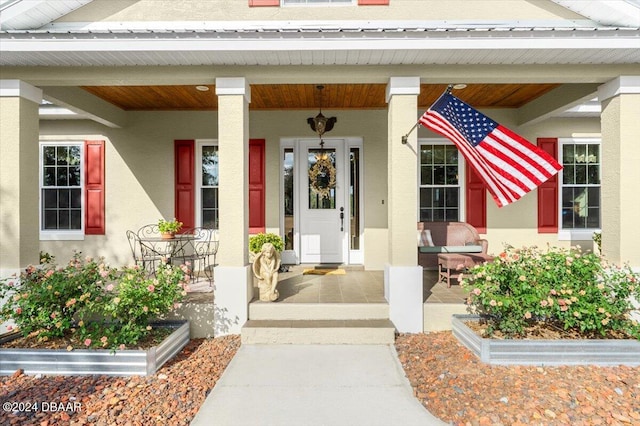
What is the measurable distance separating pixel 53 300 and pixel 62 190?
160 inches

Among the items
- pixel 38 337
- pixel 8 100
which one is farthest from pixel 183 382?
pixel 8 100

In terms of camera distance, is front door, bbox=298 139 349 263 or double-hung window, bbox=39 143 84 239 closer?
double-hung window, bbox=39 143 84 239

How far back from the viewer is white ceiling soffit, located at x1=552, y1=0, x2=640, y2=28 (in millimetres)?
4031

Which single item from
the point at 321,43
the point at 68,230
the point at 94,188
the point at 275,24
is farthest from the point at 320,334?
the point at 68,230

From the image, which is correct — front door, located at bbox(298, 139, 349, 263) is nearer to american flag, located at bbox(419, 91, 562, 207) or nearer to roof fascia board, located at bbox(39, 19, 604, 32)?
roof fascia board, located at bbox(39, 19, 604, 32)

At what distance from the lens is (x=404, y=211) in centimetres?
426

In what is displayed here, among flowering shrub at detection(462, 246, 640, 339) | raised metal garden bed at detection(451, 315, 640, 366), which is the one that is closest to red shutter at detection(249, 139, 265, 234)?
flowering shrub at detection(462, 246, 640, 339)

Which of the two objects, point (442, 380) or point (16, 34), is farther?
point (16, 34)

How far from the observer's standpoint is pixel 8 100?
4219 mm

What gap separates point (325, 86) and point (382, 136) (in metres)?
1.79

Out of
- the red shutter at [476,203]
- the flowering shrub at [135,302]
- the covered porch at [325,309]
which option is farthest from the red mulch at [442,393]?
the red shutter at [476,203]

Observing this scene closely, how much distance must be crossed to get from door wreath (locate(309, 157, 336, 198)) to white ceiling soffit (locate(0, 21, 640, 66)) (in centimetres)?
283

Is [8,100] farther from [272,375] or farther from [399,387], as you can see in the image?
[399,387]

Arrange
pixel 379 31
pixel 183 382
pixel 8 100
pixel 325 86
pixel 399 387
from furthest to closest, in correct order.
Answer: pixel 325 86 → pixel 8 100 → pixel 379 31 → pixel 183 382 → pixel 399 387
